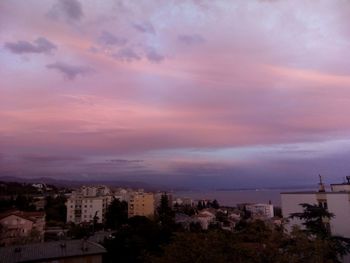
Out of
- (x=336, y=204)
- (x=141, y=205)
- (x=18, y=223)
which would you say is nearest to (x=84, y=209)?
(x=141, y=205)

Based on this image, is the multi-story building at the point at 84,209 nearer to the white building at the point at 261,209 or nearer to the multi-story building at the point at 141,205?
the multi-story building at the point at 141,205

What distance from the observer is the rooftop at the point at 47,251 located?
26953 millimetres

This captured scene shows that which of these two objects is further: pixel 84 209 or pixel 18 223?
pixel 84 209

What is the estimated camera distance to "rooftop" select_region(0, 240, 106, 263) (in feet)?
88.4

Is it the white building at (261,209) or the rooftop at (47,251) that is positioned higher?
the rooftop at (47,251)

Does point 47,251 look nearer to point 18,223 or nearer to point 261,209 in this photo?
point 18,223

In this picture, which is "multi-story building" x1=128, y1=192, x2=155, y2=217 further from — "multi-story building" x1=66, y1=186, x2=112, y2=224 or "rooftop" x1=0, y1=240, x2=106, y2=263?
"rooftop" x1=0, y1=240, x2=106, y2=263

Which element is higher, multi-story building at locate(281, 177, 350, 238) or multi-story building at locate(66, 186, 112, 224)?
multi-story building at locate(281, 177, 350, 238)

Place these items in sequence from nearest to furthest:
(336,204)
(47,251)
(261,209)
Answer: (336,204)
(47,251)
(261,209)

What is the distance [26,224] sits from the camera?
5544cm

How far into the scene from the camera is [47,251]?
28531mm

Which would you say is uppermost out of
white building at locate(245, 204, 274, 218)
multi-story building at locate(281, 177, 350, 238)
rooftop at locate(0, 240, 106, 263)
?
multi-story building at locate(281, 177, 350, 238)

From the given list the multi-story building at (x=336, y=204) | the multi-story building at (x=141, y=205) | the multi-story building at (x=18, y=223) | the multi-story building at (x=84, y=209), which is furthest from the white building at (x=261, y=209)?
the multi-story building at (x=336, y=204)

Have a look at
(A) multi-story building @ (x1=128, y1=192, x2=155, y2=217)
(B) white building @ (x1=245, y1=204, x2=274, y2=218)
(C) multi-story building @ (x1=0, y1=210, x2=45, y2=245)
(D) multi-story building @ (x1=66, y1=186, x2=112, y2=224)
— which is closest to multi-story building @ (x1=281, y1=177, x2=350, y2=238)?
(C) multi-story building @ (x1=0, y1=210, x2=45, y2=245)
